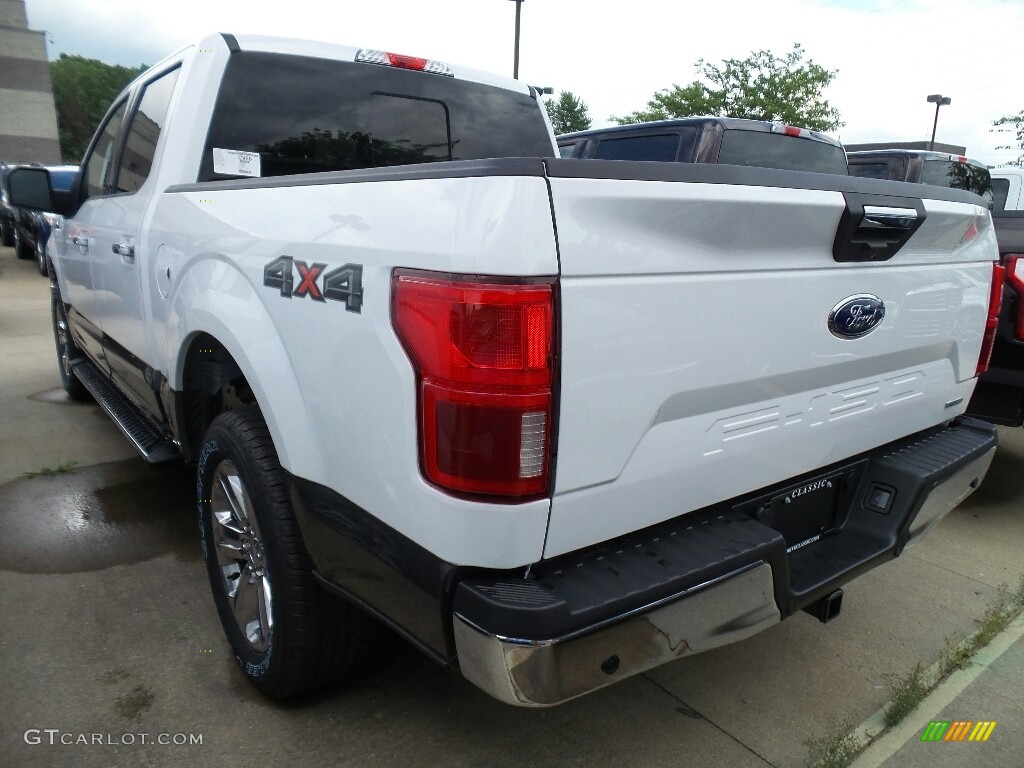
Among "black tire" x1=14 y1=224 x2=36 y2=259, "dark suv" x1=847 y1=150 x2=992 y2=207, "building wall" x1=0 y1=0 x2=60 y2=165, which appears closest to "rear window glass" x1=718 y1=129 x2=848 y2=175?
"dark suv" x1=847 y1=150 x2=992 y2=207

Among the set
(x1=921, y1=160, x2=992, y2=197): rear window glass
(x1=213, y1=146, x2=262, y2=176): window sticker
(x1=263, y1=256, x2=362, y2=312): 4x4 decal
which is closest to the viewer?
(x1=263, y1=256, x2=362, y2=312): 4x4 decal

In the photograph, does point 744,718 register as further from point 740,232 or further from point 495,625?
point 740,232

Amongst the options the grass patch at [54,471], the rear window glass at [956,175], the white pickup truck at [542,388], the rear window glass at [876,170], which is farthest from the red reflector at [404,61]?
the rear window glass at [956,175]

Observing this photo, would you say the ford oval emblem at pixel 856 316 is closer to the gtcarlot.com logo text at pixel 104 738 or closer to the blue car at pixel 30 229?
the gtcarlot.com logo text at pixel 104 738

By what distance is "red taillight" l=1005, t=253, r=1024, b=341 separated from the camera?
3.78 metres

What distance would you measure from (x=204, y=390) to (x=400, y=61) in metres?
1.59

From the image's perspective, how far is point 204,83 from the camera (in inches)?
110

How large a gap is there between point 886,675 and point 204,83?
10.7 ft

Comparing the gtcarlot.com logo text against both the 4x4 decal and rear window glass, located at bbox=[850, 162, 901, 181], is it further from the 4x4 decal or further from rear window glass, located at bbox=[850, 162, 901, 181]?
rear window glass, located at bbox=[850, 162, 901, 181]

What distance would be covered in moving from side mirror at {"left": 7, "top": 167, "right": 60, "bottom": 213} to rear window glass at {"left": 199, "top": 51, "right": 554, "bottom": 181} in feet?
5.49

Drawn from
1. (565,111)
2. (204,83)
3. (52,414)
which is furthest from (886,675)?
(565,111)

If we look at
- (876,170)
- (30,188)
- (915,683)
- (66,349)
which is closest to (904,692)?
(915,683)

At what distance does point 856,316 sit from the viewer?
80.8 inches

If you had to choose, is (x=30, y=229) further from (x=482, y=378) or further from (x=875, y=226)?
(x=875, y=226)
